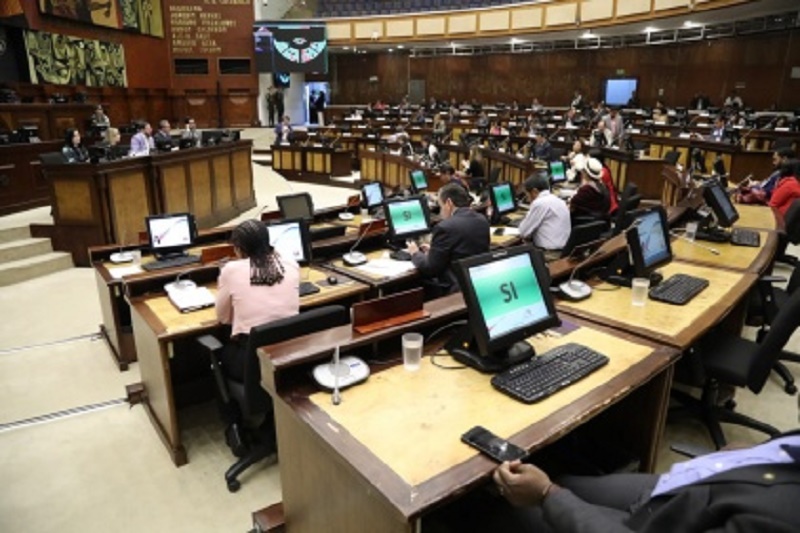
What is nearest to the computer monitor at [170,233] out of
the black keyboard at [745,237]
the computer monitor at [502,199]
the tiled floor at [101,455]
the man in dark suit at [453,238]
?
the tiled floor at [101,455]

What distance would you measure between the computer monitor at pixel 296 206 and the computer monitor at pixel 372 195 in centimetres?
73

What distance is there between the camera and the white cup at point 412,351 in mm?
2084

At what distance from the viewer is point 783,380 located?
150 inches

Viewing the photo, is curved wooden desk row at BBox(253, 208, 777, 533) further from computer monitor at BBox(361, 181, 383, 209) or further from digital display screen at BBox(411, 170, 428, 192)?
digital display screen at BBox(411, 170, 428, 192)

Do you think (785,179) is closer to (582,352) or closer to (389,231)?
(389,231)

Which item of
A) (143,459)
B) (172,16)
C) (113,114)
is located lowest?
(143,459)

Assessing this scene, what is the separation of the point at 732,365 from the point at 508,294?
154cm

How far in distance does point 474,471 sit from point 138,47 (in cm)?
1591

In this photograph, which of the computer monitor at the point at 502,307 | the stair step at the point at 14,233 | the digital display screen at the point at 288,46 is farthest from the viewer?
the digital display screen at the point at 288,46

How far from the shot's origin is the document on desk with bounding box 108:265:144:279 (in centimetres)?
386

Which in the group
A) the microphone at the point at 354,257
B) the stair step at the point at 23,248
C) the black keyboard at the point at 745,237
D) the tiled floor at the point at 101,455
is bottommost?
the tiled floor at the point at 101,455

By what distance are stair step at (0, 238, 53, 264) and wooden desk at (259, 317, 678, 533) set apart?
227 inches

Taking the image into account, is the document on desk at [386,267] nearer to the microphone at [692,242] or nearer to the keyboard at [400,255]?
the keyboard at [400,255]

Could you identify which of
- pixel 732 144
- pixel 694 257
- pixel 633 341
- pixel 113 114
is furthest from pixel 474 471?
pixel 113 114
